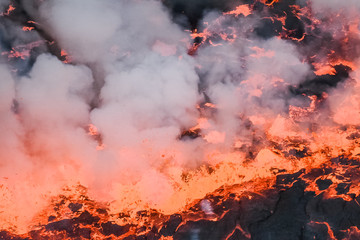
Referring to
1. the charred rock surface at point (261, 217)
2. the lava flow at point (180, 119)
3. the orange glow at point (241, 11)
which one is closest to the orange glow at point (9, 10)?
the lava flow at point (180, 119)

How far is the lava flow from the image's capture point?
352 centimetres

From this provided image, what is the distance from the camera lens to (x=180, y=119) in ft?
12.0

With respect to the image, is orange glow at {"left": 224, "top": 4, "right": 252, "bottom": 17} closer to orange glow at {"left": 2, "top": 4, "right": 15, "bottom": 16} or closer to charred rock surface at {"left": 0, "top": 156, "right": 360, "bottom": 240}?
charred rock surface at {"left": 0, "top": 156, "right": 360, "bottom": 240}

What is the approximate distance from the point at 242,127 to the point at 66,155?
2376 mm

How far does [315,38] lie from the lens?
3.79 metres

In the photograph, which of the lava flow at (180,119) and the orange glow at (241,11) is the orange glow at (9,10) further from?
the orange glow at (241,11)

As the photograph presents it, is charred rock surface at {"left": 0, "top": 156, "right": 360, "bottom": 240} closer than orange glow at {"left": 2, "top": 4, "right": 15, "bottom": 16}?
No

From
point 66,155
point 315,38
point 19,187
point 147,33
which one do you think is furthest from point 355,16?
point 19,187

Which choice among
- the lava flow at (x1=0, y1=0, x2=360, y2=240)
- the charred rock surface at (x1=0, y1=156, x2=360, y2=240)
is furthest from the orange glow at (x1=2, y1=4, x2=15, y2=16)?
the charred rock surface at (x1=0, y1=156, x2=360, y2=240)

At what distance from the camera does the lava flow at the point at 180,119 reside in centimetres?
352

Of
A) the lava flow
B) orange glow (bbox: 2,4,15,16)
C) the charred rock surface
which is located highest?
orange glow (bbox: 2,4,15,16)

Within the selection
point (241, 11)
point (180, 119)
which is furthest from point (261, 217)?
point (241, 11)

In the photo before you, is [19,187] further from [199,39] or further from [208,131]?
[199,39]

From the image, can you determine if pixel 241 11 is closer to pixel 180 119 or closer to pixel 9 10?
pixel 180 119
